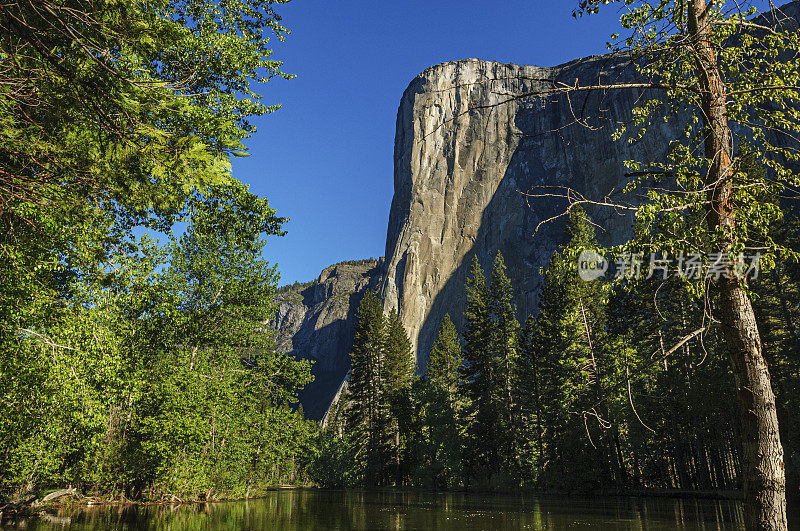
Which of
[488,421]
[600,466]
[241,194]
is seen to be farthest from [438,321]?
[241,194]

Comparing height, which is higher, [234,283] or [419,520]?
[234,283]

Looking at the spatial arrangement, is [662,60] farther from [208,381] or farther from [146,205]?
[208,381]

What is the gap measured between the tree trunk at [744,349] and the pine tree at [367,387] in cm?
4736

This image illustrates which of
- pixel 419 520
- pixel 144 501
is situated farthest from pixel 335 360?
pixel 419 520

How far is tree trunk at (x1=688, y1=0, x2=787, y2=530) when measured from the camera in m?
5.02

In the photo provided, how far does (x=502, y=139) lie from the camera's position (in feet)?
366

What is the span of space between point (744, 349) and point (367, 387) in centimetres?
4910

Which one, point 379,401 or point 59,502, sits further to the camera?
point 379,401

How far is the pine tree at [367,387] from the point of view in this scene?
51281 millimetres

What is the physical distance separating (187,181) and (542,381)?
32293 millimetres

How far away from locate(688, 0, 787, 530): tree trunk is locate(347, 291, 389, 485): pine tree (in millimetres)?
47361

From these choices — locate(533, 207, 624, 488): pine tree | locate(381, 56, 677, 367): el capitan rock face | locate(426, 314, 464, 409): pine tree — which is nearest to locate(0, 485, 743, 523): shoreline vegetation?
locate(533, 207, 624, 488): pine tree

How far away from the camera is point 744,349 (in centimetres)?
534

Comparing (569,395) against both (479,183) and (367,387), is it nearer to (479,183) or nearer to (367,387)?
(367,387)
